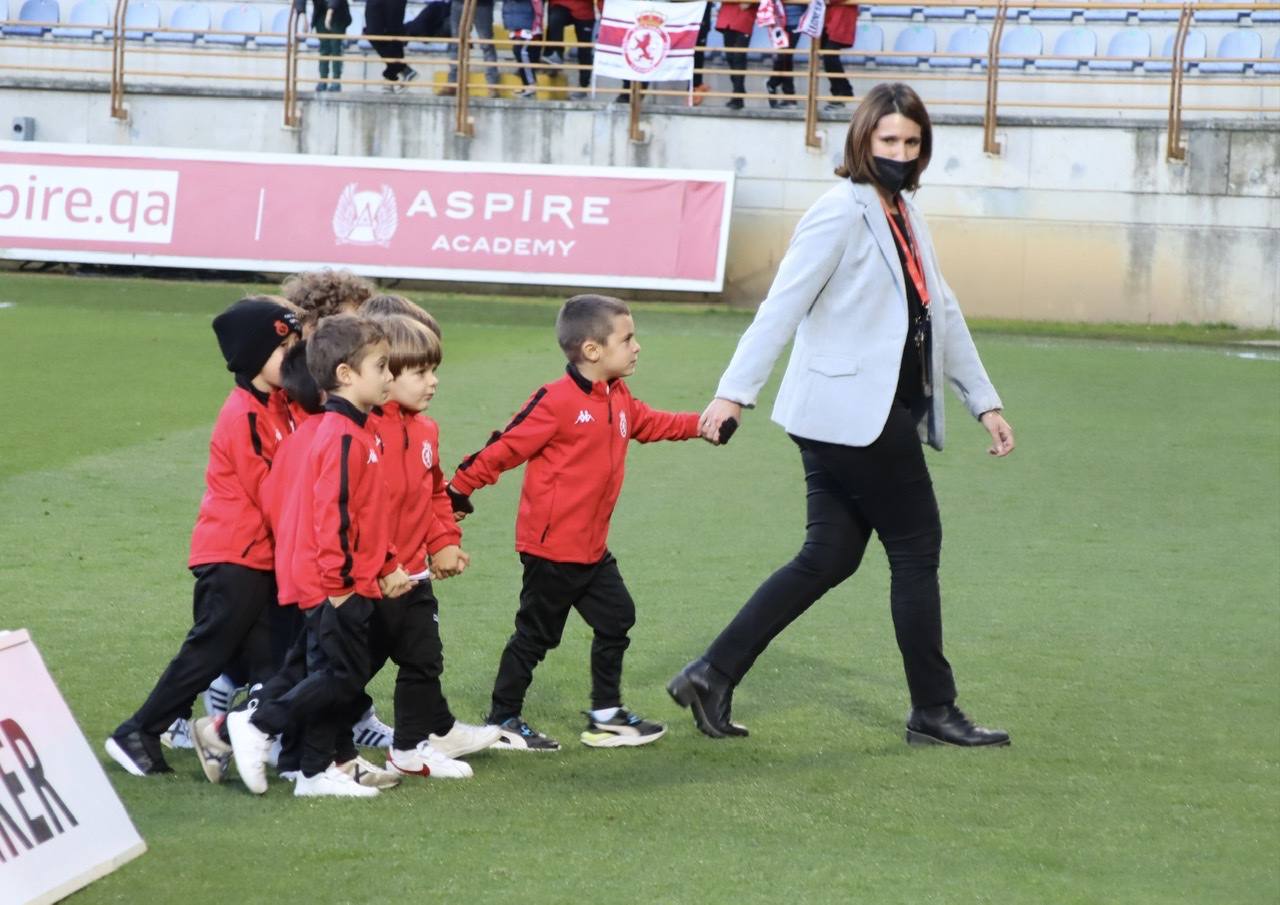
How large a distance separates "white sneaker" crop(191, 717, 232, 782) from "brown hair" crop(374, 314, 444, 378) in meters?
1.03

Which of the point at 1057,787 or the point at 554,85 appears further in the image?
the point at 554,85

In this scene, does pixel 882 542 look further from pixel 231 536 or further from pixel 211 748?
pixel 211 748

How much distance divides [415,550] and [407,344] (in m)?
0.55

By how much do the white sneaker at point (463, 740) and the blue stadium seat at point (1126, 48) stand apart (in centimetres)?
1853

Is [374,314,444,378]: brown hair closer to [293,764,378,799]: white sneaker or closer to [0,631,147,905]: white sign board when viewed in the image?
[293,764,378,799]: white sneaker

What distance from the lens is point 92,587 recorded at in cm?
665

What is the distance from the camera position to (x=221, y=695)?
5.04 m

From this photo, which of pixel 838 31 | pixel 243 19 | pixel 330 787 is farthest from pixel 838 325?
pixel 243 19

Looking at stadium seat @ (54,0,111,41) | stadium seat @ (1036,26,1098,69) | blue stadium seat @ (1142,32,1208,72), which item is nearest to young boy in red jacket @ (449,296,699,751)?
blue stadium seat @ (1142,32,1208,72)

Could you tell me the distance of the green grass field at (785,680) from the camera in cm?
379

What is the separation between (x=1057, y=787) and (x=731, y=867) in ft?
3.75

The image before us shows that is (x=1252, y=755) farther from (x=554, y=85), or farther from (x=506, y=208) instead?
(x=554, y=85)

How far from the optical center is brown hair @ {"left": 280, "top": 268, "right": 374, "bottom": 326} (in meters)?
4.82

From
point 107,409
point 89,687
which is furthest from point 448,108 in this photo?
point 89,687
